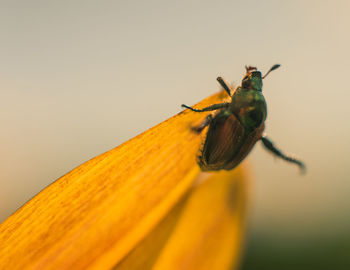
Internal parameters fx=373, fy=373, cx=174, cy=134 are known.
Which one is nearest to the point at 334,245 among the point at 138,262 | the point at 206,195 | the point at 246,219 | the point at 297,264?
the point at 297,264

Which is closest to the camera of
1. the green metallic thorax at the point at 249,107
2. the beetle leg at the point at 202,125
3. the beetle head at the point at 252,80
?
the beetle leg at the point at 202,125

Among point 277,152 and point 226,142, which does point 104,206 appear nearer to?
point 226,142

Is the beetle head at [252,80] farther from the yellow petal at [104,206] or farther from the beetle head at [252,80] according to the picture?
the yellow petal at [104,206]

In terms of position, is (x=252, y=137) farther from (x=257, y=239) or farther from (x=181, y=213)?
(x=257, y=239)

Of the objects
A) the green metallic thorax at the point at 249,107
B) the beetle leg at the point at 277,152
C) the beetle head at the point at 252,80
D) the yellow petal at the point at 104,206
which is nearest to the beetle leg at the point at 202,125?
the yellow petal at the point at 104,206

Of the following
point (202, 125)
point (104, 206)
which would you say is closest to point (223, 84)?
point (202, 125)

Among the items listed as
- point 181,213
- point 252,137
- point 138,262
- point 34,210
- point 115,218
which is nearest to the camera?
point 115,218

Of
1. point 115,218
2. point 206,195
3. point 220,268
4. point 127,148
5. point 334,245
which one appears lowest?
point 334,245
